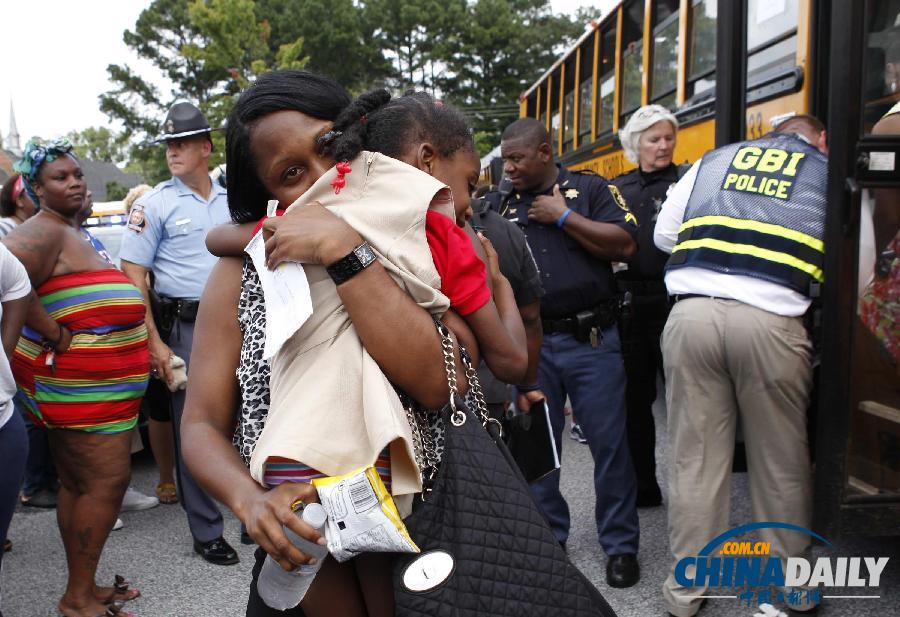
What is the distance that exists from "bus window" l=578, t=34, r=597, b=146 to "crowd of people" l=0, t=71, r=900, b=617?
3890 mm

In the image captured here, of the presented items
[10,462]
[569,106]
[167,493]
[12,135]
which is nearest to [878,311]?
[10,462]

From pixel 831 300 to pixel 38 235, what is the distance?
3.10m

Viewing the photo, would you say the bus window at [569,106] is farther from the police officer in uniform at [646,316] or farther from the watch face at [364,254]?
the watch face at [364,254]

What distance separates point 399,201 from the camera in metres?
1.27

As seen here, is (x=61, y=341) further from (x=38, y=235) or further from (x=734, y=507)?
(x=734, y=507)

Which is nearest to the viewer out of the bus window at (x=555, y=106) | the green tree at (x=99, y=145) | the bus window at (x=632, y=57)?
the bus window at (x=632, y=57)

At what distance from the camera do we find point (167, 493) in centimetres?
514

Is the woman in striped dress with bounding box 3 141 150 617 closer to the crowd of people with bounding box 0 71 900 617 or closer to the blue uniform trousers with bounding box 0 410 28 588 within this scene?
the crowd of people with bounding box 0 71 900 617

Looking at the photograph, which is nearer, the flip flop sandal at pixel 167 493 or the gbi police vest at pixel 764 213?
the gbi police vest at pixel 764 213

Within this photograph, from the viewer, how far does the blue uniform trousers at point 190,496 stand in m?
4.04

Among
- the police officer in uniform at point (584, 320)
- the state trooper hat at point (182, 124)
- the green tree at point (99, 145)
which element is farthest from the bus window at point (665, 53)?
the green tree at point (99, 145)

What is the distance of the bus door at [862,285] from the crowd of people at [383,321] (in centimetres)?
17

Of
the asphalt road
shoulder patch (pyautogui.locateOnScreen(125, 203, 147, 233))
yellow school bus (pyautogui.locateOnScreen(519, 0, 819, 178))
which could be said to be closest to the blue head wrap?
shoulder patch (pyautogui.locateOnScreen(125, 203, 147, 233))

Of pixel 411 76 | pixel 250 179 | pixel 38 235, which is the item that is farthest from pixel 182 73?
pixel 250 179
